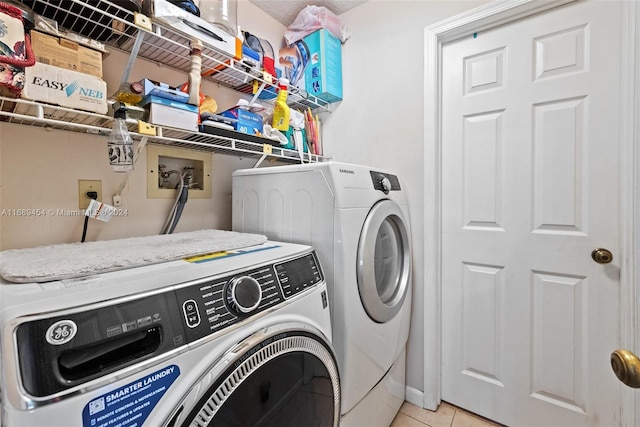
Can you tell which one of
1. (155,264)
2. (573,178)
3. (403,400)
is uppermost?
(573,178)

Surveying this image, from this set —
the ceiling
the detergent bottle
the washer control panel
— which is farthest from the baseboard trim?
the ceiling

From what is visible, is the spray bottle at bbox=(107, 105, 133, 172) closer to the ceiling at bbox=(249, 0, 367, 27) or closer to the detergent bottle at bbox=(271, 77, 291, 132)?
the detergent bottle at bbox=(271, 77, 291, 132)

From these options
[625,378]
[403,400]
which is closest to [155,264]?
[625,378]

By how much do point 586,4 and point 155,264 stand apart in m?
1.94

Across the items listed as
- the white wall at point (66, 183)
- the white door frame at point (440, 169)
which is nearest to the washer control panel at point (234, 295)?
the white wall at point (66, 183)

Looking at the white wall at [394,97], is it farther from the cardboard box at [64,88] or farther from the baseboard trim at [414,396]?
the cardboard box at [64,88]

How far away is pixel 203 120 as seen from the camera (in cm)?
112

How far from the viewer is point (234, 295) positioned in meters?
0.63

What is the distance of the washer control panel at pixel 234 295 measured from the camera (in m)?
0.56

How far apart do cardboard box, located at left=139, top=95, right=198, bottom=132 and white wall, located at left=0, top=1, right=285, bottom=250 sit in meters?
0.35

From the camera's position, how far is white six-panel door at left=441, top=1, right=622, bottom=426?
1.20 metres

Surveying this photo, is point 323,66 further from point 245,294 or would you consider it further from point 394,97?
point 245,294

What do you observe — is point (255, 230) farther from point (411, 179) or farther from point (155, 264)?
point (411, 179)

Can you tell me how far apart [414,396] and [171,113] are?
1.82 meters
